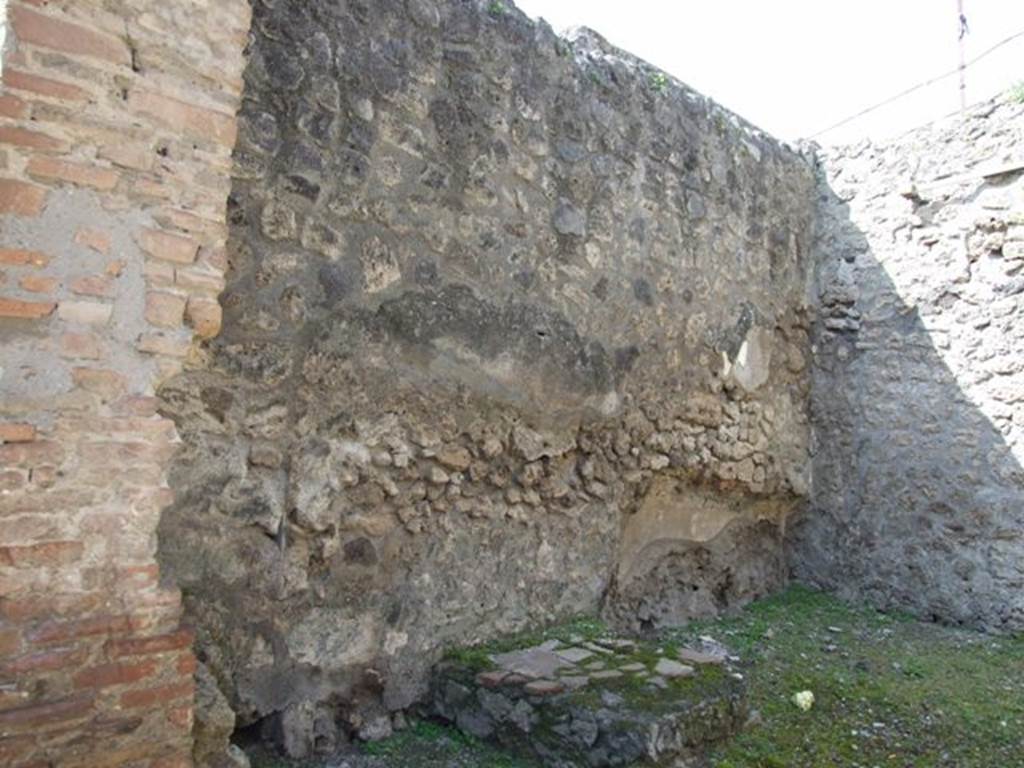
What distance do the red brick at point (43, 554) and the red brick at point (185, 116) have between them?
978 mm

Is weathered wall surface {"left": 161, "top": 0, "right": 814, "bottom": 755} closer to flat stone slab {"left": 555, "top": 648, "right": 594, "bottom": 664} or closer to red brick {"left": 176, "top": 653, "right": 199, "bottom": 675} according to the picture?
flat stone slab {"left": 555, "top": 648, "right": 594, "bottom": 664}

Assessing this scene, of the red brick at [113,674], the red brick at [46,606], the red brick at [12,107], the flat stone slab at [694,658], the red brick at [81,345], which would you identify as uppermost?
the red brick at [12,107]

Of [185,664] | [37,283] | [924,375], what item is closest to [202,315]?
Result: [37,283]

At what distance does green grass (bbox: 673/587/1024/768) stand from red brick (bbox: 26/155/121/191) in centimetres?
240

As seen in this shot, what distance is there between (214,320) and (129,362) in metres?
0.23

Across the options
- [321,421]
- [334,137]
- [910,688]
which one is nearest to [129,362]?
[321,421]

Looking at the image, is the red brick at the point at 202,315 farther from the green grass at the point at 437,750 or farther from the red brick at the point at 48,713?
the green grass at the point at 437,750

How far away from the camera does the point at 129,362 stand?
6.73 feet

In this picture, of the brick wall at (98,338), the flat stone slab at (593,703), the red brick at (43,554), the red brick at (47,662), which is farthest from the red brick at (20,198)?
the flat stone slab at (593,703)

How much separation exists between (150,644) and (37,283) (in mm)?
842

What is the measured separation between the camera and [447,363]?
3.40 m

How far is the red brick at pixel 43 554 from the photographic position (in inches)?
74.1

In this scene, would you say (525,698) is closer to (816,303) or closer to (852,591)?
(852,591)

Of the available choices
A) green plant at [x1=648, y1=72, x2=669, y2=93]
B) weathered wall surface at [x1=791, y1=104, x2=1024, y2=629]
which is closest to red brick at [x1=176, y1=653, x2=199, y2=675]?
green plant at [x1=648, y1=72, x2=669, y2=93]
